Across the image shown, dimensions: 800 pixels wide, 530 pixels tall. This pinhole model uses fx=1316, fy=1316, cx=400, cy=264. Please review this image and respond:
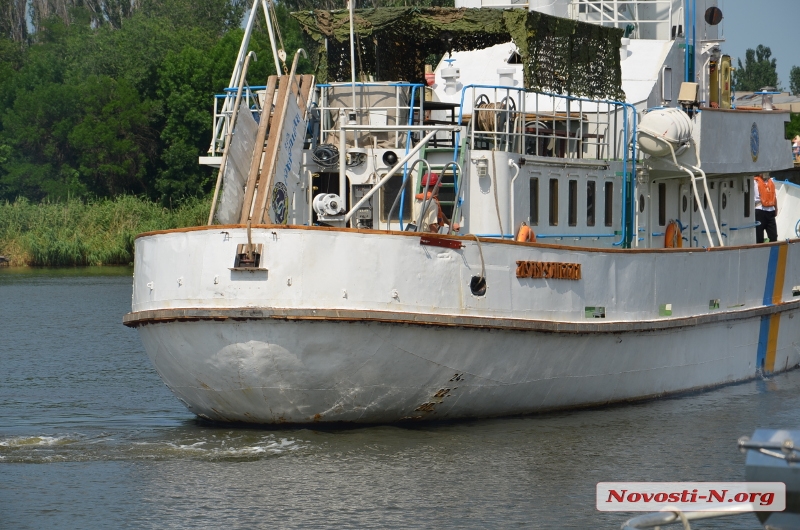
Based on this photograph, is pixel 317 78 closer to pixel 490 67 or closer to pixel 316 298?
pixel 490 67

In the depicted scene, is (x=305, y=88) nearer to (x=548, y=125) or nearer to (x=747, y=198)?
(x=548, y=125)

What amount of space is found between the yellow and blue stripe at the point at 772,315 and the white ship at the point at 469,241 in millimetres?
40

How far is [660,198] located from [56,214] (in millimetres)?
31560

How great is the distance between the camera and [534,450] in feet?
39.2

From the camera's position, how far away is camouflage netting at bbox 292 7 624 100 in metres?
14.0

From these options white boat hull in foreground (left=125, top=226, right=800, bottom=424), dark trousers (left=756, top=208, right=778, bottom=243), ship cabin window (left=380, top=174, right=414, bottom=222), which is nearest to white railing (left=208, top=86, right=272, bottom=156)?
white boat hull in foreground (left=125, top=226, right=800, bottom=424)

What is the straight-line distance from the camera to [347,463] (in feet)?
36.9

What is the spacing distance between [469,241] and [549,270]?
1.08 meters

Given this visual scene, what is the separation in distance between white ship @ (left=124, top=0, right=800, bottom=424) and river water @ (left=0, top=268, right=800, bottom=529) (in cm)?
43

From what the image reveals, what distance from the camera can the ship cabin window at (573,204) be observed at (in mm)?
14472

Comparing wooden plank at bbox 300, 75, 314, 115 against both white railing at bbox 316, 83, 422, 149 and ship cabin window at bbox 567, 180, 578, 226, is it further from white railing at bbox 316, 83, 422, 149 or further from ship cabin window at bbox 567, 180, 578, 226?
ship cabin window at bbox 567, 180, 578, 226

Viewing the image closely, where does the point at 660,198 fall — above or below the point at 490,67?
below

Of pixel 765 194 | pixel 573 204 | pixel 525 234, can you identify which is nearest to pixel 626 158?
pixel 573 204

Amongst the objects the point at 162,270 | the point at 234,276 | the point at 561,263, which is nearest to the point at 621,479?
the point at 561,263
